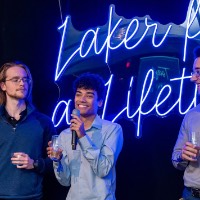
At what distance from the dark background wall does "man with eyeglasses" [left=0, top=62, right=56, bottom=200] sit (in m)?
0.44

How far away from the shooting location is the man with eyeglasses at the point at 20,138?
296 centimetres

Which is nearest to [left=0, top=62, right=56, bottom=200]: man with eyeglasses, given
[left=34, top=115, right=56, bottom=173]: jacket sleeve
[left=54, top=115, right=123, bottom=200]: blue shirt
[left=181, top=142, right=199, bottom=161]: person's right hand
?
[left=34, top=115, right=56, bottom=173]: jacket sleeve

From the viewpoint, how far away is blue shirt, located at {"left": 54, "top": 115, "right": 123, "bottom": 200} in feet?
8.80

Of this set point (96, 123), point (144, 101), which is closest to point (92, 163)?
point (96, 123)

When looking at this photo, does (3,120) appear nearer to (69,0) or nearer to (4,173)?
(4,173)

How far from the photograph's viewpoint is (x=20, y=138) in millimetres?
3039

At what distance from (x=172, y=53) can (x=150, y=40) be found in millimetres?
255

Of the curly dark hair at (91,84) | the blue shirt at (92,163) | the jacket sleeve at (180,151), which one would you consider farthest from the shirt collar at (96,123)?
the jacket sleeve at (180,151)

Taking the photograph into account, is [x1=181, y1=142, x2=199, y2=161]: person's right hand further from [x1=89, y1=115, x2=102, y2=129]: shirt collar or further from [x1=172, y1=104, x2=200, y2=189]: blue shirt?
[x1=89, y1=115, x2=102, y2=129]: shirt collar

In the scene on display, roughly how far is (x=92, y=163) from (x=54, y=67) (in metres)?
1.30

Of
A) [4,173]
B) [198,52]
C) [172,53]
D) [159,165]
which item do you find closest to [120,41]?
[172,53]

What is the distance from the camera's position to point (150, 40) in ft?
11.9

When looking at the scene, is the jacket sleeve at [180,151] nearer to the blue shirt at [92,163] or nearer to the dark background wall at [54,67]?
the blue shirt at [92,163]

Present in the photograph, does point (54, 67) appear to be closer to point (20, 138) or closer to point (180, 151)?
point (20, 138)
